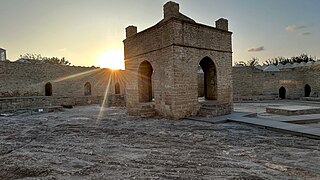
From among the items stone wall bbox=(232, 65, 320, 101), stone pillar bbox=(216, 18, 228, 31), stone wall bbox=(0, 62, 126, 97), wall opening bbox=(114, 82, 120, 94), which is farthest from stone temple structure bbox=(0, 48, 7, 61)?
stone pillar bbox=(216, 18, 228, 31)

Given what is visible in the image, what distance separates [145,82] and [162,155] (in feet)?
26.9

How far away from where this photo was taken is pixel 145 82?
1262 centimetres

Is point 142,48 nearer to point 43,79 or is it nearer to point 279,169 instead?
point 279,169

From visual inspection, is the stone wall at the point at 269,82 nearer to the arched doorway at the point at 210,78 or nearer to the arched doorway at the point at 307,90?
the arched doorway at the point at 307,90

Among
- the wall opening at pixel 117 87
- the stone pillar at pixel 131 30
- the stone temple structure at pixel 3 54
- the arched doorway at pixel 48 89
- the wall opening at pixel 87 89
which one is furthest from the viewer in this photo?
the wall opening at pixel 117 87

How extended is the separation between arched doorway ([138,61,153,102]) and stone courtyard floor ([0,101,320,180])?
5.37m

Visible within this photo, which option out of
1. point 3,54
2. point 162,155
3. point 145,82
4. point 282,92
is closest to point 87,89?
point 3,54

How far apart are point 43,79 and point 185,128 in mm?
19392

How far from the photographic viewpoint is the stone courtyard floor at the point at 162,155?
363cm

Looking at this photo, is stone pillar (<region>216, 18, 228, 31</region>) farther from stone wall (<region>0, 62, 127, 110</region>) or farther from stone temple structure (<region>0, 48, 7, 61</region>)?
stone temple structure (<region>0, 48, 7, 61</region>)

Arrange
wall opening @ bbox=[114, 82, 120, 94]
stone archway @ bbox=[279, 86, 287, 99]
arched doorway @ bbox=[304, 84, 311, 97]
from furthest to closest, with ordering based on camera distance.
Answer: wall opening @ bbox=[114, 82, 120, 94] < stone archway @ bbox=[279, 86, 287, 99] < arched doorway @ bbox=[304, 84, 311, 97]

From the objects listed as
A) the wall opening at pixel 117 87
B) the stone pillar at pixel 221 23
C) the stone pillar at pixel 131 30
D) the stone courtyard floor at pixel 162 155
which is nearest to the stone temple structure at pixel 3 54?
the wall opening at pixel 117 87

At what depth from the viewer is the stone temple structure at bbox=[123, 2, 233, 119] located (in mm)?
9555

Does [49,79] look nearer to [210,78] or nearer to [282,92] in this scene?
[210,78]
